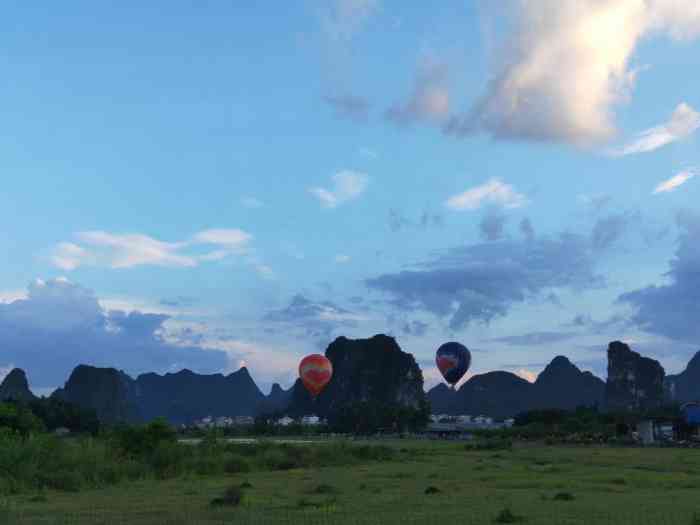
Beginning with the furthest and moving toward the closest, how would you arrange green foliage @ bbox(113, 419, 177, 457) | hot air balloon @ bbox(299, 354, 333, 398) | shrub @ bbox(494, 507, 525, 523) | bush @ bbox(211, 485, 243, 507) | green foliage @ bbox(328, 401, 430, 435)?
1. green foliage @ bbox(328, 401, 430, 435)
2. hot air balloon @ bbox(299, 354, 333, 398)
3. green foliage @ bbox(113, 419, 177, 457)
4. bush @ bbox(211, 485, 243, 507)
5. shrub @ bbox(494, 507, 525, 523)

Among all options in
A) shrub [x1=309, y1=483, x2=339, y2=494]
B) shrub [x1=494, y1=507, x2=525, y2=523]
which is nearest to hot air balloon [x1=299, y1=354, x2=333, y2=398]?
shrub [x1=309, y1=483, x2=339, y2=494]

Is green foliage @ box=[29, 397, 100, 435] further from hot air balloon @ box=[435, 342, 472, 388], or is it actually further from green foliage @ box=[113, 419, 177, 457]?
green foliage @ box=[113, 419, 177, 457]

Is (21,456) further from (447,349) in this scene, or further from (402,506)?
(447,349)

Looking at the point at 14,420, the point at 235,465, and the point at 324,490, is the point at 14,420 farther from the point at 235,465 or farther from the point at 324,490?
the point at 324,490

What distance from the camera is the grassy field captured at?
56.9 feet

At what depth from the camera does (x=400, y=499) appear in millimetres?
21688

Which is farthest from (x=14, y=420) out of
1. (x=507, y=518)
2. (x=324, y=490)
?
(x=507, y=518)

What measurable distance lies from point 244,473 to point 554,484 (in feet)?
46.7

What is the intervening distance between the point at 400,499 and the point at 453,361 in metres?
55.0

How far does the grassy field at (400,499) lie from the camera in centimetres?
1734

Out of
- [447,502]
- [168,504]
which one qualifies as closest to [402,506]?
[447,502]

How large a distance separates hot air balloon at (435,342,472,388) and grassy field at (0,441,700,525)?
40.3 m

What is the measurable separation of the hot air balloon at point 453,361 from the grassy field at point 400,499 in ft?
132

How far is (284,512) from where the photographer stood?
18.5 m
